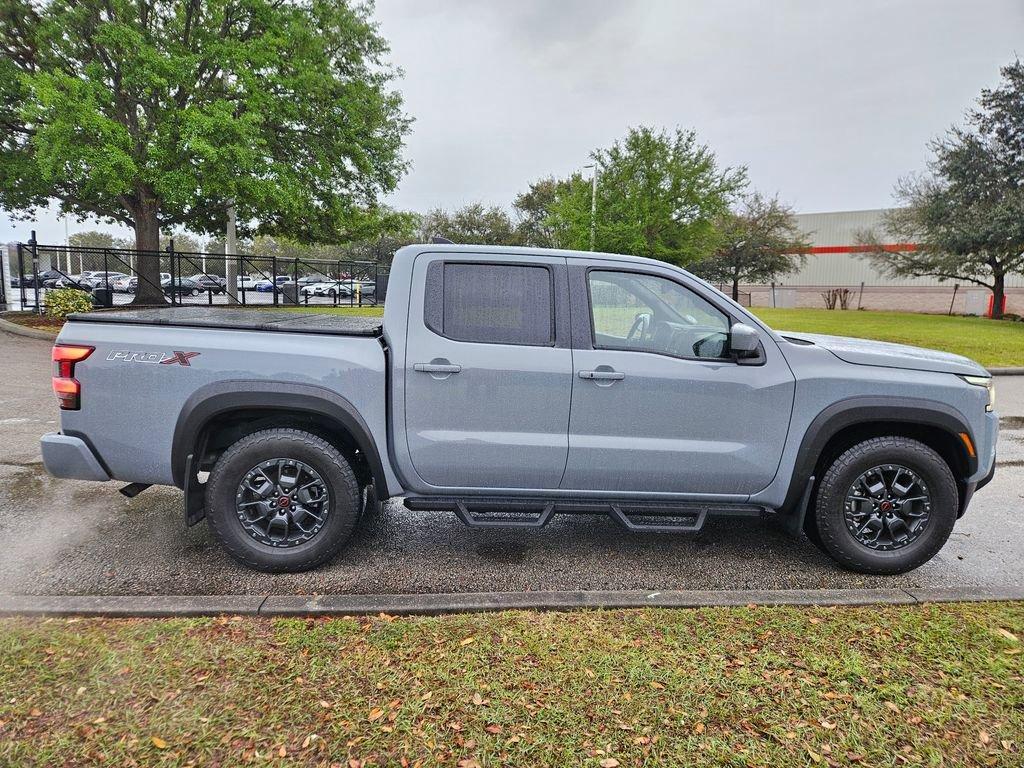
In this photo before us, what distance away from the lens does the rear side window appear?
3.68 metres

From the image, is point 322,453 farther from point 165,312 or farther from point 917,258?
point 917,258

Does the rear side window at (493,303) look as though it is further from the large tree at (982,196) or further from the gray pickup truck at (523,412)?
the large tree at (982,196)

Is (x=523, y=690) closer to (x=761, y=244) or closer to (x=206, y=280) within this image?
(x=206, y=280)

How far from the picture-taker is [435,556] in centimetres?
407

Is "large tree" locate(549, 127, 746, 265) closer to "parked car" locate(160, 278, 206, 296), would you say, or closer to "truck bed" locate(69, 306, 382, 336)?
"parked car" locate(160, 278, 206, 296)

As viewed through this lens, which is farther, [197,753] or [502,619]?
[502,619]

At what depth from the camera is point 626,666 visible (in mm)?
2756

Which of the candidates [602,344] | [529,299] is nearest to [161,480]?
[529,299]

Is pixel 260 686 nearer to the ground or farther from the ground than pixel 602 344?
nearer to the ground

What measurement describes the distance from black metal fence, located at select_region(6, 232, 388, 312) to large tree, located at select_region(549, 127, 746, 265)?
8.80 metres

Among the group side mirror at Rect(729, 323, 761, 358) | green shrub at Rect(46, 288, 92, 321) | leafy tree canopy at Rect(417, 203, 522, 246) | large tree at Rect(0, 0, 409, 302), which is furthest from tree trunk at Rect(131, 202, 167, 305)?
leafy tree canopy at Rect(417, 203, 522, 246)

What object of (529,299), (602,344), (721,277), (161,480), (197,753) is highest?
(721,277)

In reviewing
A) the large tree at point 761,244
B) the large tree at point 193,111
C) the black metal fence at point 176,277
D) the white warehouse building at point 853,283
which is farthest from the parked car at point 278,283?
the white warehouse building at point 853,283

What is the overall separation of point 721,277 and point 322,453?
4762 cm
